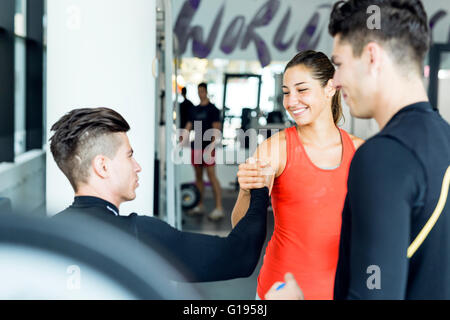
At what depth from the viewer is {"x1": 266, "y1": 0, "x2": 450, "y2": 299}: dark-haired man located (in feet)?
2.47

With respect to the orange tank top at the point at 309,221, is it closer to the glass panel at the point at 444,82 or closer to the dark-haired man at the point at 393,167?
the dark-haired man at the point at 393,167

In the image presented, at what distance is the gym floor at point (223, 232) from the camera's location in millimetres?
3205

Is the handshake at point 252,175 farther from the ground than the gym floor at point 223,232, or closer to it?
farther from the ground

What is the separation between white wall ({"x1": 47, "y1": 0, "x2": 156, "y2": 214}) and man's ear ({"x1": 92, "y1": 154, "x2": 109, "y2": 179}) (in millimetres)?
930

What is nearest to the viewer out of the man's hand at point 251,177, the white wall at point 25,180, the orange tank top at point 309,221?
the man's hand at point 251,177

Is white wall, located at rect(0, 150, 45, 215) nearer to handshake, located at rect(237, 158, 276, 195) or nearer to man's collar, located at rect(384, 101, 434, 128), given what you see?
handshake, located at rect(237, 158, 276, 195)

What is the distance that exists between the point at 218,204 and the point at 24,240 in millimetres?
4969

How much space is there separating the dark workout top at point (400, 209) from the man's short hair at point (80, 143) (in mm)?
675

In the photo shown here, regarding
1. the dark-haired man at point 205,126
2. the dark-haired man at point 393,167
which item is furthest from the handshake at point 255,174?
the dark-haired man at point 205,126

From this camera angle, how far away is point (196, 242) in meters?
1.20

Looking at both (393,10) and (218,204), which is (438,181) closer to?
(393,10)

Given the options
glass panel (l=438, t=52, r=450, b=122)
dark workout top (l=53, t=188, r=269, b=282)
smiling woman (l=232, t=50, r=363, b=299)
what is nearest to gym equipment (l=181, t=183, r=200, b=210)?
smiling woman (l=232, t=50, r=363, b=299)

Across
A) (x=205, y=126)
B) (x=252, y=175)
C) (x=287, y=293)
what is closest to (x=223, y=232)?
(x=205, y=126)

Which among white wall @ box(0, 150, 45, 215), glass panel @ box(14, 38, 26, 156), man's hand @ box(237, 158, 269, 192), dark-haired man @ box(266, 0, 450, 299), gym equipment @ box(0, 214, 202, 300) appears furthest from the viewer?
glass panel @ box(14, 38, 26, 156)
